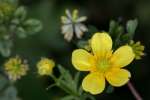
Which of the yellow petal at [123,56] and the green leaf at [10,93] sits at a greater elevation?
the yellow petal at [123,56]

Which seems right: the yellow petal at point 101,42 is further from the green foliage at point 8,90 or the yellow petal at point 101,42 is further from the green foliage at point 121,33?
the green foliage at point 8,90

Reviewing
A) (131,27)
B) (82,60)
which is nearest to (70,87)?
(82,60)

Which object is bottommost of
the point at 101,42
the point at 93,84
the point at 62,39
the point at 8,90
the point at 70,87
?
the point at 62,39

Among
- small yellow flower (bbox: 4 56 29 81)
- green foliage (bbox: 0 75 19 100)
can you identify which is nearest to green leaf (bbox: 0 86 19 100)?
green foliage (bbox: 0 75 19 100)

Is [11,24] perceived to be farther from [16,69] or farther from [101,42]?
[101,42]

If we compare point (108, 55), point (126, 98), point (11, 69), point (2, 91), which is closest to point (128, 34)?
point (108, 55)

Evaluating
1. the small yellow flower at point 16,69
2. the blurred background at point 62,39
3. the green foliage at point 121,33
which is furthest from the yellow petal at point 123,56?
the blurred background at point 62,39

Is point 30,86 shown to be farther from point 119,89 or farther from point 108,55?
point 108,55
